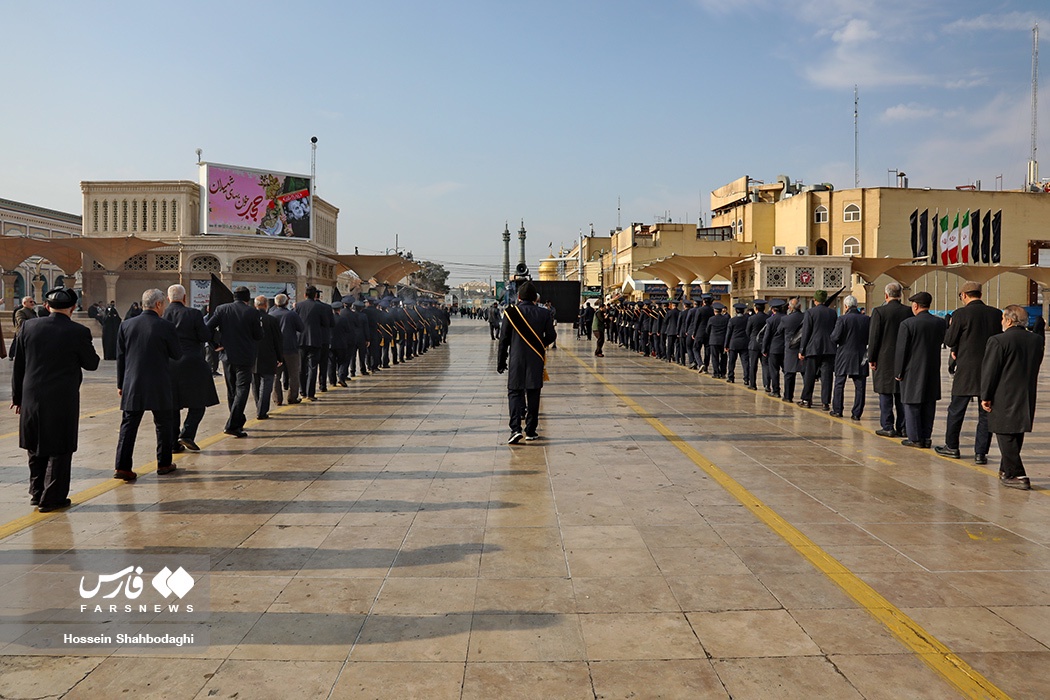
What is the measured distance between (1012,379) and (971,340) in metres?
1.12

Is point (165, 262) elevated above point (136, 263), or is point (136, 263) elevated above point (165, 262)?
point (165, 262)

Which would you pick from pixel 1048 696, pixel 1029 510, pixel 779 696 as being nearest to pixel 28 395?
pixel 779 696

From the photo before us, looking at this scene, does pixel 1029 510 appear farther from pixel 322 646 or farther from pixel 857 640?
pixel 322 646

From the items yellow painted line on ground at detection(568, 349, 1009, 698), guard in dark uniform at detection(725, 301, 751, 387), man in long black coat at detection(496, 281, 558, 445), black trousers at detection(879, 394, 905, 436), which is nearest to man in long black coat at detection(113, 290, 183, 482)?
man in long black coat at detection(496, 281, 558, 445)

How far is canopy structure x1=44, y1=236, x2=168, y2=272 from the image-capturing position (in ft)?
125

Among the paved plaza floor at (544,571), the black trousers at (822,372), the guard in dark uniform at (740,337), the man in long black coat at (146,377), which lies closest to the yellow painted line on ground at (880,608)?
the paved plaza floor at (544,571)

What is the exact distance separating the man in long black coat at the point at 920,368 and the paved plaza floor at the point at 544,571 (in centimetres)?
34

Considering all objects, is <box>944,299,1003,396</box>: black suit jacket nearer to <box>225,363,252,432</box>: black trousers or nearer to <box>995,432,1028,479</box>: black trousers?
<box>995,432,1028,479</box>: black trousers

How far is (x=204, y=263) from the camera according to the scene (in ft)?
173

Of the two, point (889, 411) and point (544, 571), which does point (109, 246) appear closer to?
point (889, 411)

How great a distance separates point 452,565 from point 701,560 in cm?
141

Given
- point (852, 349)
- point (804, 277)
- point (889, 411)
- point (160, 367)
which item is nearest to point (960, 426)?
point (889, 411)

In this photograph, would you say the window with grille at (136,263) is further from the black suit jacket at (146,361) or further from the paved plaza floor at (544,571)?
the black suit jacket at (146,361)

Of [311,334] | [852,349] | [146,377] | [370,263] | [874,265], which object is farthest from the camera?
[370,263]
